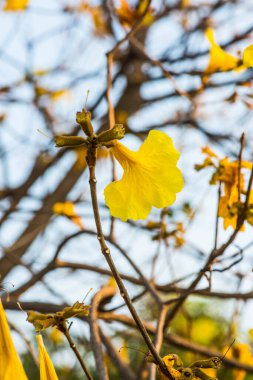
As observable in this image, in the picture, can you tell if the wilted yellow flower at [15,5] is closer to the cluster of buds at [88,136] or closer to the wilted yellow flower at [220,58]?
the wilted yellow flower at [220,58]

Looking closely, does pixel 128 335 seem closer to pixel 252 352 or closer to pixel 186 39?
pixel 252 352

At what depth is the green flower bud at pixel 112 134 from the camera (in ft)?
2.71

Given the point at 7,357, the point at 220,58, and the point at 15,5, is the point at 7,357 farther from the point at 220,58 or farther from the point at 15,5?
the point at 15,5

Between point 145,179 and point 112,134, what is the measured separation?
16cm

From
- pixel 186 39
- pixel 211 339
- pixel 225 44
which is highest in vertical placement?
pixel 186 39

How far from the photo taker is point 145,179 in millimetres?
980

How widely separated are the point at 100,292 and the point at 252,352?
0.81 meters

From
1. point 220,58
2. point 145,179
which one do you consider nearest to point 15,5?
point 220,58

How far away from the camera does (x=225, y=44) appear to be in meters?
2.73

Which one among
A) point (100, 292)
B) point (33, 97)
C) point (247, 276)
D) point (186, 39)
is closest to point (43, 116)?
point (33, 97)

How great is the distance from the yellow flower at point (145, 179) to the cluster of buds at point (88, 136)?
11cm

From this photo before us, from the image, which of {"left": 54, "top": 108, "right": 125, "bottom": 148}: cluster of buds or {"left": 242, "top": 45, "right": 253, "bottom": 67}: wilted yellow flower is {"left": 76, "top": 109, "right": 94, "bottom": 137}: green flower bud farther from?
{"left": 242, "top": 45, "right": 253, "bottom": 67}: wilted yellow flower

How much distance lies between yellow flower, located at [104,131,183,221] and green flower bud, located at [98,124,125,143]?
108mm

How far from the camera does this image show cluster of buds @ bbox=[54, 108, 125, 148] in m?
0.82
